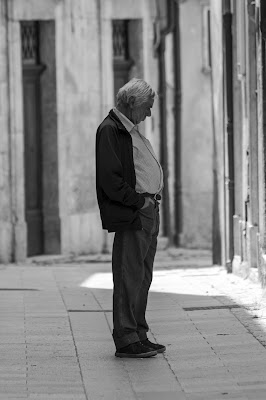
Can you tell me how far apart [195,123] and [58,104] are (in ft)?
17.4

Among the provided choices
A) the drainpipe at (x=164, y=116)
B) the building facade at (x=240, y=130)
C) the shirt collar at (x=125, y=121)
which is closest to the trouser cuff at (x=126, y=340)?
the shirt collar at (x=125, y=121)

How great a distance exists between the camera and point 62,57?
20.6m

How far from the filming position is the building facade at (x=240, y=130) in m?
12.9

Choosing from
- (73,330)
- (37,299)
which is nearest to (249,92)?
(37,299)

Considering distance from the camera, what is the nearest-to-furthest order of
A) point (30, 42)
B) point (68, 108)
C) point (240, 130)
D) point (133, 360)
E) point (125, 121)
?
point (133, 360)
point (125, 121)
point (240, 130)
point (30, 42)
point (68, 108)

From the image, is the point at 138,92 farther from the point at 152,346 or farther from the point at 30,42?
the point at 30,42

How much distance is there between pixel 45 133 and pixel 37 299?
864 centimetres

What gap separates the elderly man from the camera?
8484mm

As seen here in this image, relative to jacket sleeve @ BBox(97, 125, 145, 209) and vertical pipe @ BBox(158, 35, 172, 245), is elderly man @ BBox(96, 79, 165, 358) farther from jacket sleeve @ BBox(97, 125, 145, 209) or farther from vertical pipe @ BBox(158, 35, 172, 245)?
Answer: vertical pipe @ BBox(158, 35, 172, 245)

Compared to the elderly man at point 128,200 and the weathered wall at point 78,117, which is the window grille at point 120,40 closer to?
the weathered wall at point 78,117

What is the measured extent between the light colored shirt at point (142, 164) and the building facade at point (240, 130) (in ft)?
12.2

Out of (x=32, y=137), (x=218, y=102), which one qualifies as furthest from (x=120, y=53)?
(x=218, y=102)

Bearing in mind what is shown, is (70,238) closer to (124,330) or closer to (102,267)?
(102,267)

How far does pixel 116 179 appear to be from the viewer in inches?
331
